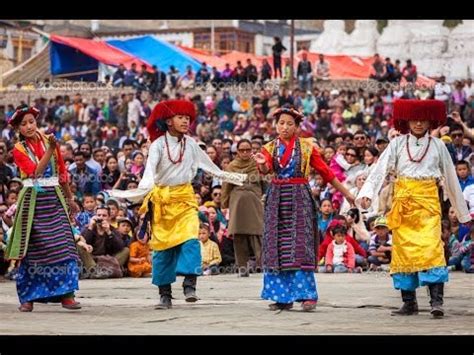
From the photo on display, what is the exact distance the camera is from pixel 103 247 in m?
16.2

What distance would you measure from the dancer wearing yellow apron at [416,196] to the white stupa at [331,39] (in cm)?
3612

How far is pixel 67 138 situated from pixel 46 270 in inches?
596

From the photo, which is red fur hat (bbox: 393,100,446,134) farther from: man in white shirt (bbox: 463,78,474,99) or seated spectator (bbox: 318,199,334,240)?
man in white shirt (bbox: 463,78,474,99)

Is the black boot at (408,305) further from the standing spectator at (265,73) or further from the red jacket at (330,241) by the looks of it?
the standing spectator at (265,73)

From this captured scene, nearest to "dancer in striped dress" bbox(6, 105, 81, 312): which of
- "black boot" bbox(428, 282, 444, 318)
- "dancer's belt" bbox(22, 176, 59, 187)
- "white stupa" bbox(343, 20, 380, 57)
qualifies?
"dancer's belt" bbox(22, 176, 59, 187)

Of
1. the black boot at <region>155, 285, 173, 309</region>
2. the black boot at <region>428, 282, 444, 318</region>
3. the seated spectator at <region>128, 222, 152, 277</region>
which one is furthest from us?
the seated spectator at <region>128, 222, 152, 277</region>

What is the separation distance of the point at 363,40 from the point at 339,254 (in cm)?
3078

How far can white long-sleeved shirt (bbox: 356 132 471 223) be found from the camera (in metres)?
11.0

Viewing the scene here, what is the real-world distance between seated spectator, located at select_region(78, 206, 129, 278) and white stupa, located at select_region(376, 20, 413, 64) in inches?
1086

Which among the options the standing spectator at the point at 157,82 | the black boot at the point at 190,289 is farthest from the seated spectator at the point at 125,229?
the standing spectator at the point at 157,82

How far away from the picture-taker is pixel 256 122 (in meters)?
27.0

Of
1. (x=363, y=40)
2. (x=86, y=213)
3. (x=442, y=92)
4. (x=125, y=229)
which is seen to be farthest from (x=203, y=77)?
(x=125, y=229)
